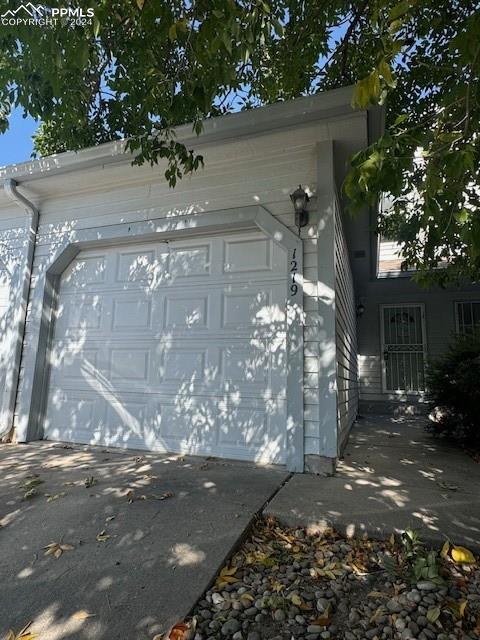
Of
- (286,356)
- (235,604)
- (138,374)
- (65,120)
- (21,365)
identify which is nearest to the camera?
(235,604)

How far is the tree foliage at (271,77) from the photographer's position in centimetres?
176

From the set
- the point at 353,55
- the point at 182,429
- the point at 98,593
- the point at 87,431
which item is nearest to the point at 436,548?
the point at 98,593

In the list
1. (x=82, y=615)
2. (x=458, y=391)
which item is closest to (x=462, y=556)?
(x=82, y=615)

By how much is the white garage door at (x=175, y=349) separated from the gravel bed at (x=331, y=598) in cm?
157

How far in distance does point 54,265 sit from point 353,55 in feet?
15.2

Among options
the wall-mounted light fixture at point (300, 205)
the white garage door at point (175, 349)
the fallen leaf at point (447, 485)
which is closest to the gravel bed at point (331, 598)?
the fallen leaf at point (447, 485)

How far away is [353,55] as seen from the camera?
479 cm

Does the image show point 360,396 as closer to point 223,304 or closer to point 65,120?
point 223,304

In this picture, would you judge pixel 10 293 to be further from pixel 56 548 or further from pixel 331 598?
pixel 331 598

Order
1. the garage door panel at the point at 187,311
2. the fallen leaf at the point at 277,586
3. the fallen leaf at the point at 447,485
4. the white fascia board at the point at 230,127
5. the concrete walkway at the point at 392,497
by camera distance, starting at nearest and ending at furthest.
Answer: the fallen leaf at the point at 277,586 → the concrete walkway at the point at 392,497 → the fallen leaf at the point at 447,485 → the white fascia board at the point at 230,127 → the garage door panel at the point at 187,311

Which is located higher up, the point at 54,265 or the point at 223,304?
the point at 54,265

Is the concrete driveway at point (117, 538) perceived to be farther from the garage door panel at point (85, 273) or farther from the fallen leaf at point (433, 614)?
the garage door panel at point (85, 273)

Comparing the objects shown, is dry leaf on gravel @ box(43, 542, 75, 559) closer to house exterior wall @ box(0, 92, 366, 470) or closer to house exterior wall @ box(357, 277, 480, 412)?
house exterior wall @ box(0, 92, 366, 470)

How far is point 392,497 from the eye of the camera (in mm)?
2660
